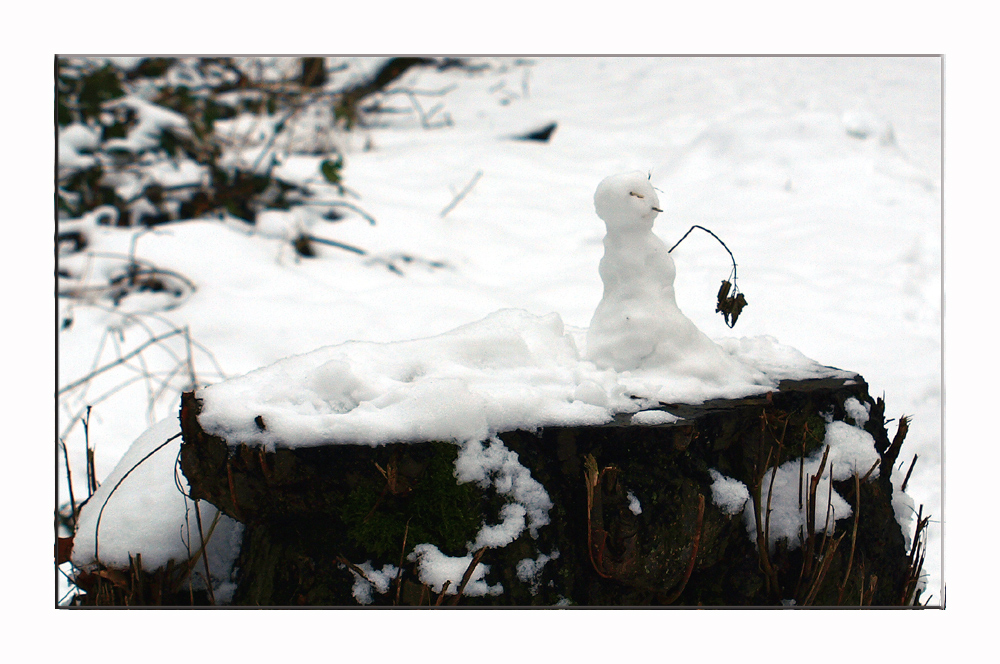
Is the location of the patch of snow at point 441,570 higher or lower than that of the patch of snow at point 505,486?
lower

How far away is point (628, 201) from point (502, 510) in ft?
2.28

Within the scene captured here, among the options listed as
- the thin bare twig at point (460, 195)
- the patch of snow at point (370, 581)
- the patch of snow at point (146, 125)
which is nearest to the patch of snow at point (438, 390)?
the patch of snow at point (370, 581)

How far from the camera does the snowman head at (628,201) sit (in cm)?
163

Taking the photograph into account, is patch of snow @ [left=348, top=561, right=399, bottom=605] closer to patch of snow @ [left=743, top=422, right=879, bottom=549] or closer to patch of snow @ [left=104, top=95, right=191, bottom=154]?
patch of snow @ [left=743, top=422, right=879, bottom=549]

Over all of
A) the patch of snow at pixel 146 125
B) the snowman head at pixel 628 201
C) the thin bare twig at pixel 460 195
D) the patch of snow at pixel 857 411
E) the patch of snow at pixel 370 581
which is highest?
the patch of snow at pixel 146 125

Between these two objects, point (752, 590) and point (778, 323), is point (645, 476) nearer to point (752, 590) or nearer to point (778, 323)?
point (752, 590)

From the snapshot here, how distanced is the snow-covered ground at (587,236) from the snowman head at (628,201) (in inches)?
44.1

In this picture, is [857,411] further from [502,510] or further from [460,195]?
[460,195]

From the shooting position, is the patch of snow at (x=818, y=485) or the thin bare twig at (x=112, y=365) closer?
the patch of snow at (x=818, y=485)

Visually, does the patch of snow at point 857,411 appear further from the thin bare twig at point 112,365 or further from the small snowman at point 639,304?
the thin bare twig at point 112,365

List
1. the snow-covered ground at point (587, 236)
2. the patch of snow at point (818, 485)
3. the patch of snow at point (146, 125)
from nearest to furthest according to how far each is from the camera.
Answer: the patch of snow at point (818, 485) < the snow-covered ground at point (587, 236) < the patch of snow at point (146, 125)

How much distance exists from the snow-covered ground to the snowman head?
1120 mm

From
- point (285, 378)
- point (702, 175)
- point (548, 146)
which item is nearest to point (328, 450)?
point (285, 378)

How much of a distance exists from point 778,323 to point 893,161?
7.29 ft
